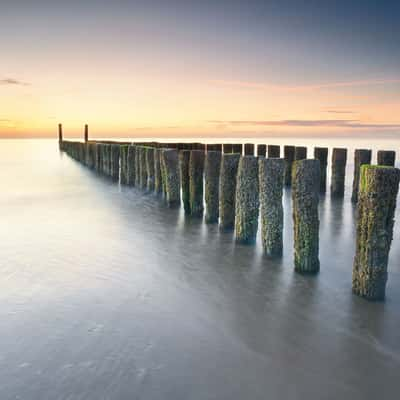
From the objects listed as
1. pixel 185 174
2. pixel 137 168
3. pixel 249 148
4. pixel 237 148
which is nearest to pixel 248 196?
pixel 185 174

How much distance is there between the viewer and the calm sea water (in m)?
2.29

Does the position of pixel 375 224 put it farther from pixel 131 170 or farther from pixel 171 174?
pixel 131 170

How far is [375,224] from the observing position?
126 inches

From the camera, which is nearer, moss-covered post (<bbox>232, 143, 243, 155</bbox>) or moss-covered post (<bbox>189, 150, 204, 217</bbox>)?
moss-covered post (<bbox>189, 150, 204, 217</bbox>)

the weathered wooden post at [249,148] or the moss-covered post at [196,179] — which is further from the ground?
the weathered wooden post at [249,148]

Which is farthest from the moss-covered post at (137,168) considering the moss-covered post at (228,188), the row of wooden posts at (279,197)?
the moss-covered post at (228,188)

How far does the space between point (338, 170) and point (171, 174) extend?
431 centimetres

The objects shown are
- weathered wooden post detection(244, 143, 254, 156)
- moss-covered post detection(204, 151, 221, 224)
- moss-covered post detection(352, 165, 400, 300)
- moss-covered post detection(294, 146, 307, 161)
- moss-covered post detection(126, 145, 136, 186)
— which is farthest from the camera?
weathered wooden post detection(244, 143, 254, 156)

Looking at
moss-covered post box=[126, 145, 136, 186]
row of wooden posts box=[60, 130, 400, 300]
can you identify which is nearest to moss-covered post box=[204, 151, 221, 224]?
row of wooden posts box=[60, 130, 400, 300]

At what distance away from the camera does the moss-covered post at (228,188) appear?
544 centimetres

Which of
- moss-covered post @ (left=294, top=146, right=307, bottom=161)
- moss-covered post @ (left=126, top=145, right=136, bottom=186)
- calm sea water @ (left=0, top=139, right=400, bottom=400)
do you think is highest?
moss-covered post @ (left=294, top=146, right=307, bottom=161)

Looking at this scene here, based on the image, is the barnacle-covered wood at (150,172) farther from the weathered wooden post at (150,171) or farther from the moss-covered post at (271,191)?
the moss-covered post at (271,191)

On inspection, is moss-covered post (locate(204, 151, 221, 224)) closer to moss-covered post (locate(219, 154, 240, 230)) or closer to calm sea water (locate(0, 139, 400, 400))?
moss-covered post (locate(219, 154, 240, 230))

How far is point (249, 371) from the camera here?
7.89 feet
